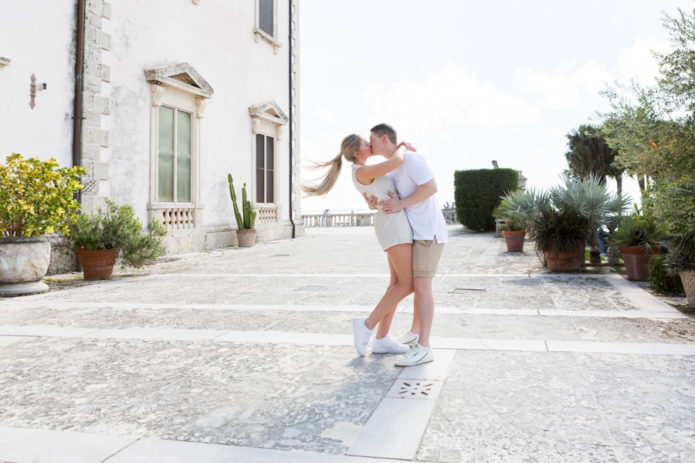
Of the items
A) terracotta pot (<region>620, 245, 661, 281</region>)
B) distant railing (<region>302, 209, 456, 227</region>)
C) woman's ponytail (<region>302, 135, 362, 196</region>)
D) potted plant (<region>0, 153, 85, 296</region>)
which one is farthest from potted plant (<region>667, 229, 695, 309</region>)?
distant railing (<region>302, 209, 456, 227</region>)

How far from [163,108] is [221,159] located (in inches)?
96.1

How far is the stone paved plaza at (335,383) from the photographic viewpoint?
219 cm

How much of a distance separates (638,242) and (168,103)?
377 inches

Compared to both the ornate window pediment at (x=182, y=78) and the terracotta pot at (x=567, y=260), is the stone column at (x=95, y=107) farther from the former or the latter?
the terracotta pot at (x=567, y=260)

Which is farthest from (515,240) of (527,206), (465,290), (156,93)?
(156,93)

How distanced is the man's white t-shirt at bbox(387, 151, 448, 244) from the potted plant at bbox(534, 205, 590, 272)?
5.59m

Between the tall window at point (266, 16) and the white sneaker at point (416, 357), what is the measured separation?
1457 cm

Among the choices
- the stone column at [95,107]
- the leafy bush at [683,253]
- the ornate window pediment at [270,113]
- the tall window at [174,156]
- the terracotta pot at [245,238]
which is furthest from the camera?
the ornate window pediment at [270,113]

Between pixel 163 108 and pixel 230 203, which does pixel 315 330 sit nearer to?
pixel 163 108

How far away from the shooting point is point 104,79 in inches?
380

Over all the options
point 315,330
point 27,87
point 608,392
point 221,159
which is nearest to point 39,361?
point 315,330

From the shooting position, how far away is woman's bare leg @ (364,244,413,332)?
3.35 m

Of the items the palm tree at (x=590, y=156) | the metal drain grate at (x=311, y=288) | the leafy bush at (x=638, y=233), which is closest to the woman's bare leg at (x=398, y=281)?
the metal drain grate at (x=311, y=288)

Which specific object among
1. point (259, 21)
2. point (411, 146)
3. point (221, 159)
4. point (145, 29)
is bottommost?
point (411, 146)
